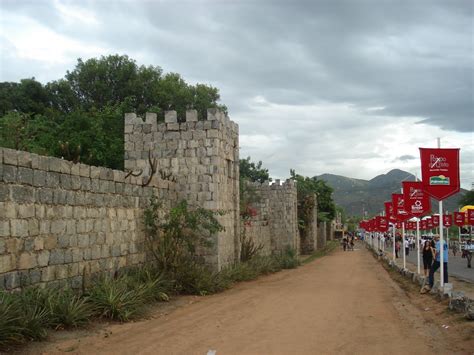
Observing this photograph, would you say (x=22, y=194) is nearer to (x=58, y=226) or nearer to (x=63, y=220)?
(x=58, y=226)

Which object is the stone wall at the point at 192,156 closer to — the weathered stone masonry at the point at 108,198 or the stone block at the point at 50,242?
the weathered stone masonry at the point at 108,198

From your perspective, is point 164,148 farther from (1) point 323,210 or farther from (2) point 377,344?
(1) point 323,210

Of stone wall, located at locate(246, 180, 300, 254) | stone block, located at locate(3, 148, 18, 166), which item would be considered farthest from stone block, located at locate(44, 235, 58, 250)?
stone wall, located at locate(246, 180, 300, 254)

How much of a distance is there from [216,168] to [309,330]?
771 centimetres

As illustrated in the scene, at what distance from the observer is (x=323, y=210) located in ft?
185

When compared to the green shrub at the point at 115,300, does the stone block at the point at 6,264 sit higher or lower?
higher

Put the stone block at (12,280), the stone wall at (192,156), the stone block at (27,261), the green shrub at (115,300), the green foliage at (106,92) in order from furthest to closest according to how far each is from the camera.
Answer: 1. the green foliage at (106,92)
2. the stone wall at (192,156)
3. the green shrub at (115,300)
4. the stone block at (27,261)
5. the stone block at (12,280)

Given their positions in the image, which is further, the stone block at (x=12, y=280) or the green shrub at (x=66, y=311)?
the green shrub at (x=66, y=311)

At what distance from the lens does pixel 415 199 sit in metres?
19.4

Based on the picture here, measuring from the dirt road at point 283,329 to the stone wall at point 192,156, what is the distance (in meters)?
3.13

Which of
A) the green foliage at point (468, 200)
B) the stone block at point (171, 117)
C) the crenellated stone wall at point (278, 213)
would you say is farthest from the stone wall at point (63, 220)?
the green foliage at point (468, 200)

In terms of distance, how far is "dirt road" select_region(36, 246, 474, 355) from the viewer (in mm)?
7730

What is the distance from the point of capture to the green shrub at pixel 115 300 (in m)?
9.84

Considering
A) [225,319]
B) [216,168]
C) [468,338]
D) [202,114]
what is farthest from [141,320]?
[202,114]
